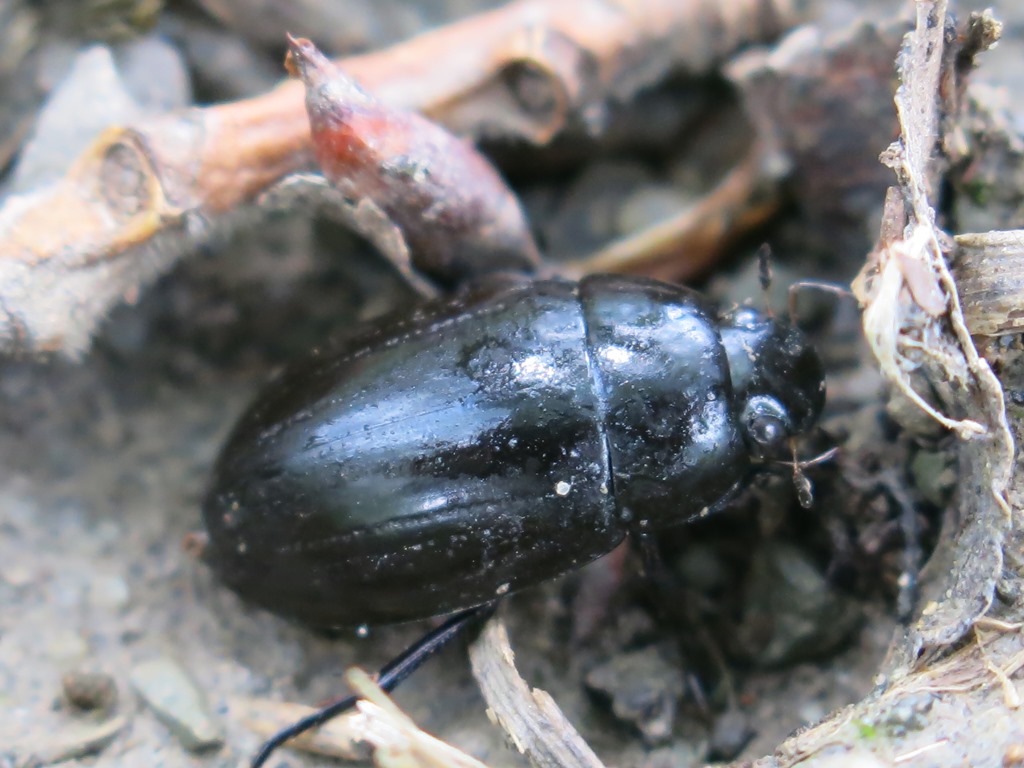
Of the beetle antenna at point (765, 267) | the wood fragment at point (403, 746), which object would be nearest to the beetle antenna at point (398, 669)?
the wood fragment at point (403, 746)

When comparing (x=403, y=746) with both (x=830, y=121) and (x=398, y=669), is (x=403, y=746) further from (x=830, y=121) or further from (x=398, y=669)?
(x=830, y=121)

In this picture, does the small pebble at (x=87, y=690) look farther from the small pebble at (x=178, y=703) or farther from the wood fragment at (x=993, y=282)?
the wood fragment at (x=993, y=282)

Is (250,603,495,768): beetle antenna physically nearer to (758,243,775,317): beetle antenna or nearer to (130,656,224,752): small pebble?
(130,656,224,752): small pebble

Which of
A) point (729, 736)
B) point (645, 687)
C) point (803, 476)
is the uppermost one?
point (803, 476)

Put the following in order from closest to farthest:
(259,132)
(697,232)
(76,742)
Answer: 1. (76,742)
2. (259,132)
3. (697,232)

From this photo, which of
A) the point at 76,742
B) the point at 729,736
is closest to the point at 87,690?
the point at 76,742

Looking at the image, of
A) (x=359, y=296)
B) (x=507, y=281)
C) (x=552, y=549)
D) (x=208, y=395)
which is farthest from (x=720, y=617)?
(x=208, y=395)
